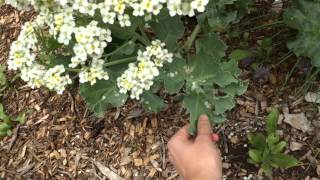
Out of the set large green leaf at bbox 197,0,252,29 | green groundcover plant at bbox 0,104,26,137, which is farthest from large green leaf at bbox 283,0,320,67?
green groundcover plant at bbox 0,104,26,137

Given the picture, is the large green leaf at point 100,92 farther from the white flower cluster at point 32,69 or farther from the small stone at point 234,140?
the small stone at point 234,140

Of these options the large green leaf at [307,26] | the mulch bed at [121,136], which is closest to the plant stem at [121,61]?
the mulch bed at [121,136]

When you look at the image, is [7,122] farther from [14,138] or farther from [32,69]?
[32,69]

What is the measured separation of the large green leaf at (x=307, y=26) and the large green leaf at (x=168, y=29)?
574 millimetres

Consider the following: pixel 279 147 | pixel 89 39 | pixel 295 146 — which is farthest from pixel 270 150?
pixel 89 39

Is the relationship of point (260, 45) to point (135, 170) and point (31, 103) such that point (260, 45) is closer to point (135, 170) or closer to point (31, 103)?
point (135, 170)

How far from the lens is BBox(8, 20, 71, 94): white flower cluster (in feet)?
7.18

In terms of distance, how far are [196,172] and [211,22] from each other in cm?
77

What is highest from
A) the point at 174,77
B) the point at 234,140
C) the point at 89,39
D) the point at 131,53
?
the point at 89,39

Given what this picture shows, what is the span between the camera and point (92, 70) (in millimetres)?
2213

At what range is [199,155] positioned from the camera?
2199 mm

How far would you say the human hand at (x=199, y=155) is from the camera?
2.17 m

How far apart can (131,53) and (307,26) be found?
34.2 inches

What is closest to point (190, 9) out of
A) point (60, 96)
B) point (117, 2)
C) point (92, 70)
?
point (117, 2)
